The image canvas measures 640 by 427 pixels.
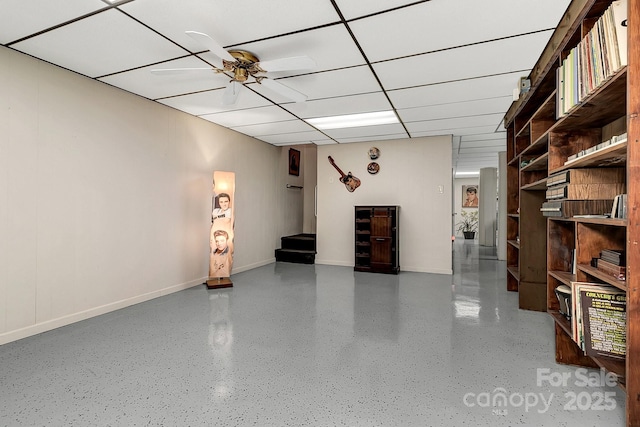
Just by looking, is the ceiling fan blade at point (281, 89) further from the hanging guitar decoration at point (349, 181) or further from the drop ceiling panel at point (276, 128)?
the hanging guitar decoration at point (349, 181)

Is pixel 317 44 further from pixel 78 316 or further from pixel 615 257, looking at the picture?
pixel 78 316

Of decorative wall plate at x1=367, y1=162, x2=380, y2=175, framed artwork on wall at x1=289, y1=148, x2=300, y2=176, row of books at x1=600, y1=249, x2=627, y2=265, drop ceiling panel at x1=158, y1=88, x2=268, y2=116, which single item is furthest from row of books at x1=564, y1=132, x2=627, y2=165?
framed artwork on wall at x1=289, y1=148, x2=300, y2=176

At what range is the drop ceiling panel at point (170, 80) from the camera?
10.0 ft

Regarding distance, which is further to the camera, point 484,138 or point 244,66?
point 484,138

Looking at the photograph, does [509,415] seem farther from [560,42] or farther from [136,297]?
[136,297]

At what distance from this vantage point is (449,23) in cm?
234

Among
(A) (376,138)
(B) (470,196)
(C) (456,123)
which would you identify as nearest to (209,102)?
(A) (376,138)

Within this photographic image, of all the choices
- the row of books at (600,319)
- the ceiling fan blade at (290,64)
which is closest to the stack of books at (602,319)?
the row of books at (600,319)

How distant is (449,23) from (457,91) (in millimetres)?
1465

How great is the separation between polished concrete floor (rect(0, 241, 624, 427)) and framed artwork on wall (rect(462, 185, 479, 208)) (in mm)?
10179

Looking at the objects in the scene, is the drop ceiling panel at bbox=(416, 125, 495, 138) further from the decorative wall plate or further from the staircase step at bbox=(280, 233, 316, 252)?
the staircase step at bbox=(280, 233, 316, 252)

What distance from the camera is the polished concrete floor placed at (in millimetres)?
1814

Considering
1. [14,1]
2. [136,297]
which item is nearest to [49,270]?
[136,297]

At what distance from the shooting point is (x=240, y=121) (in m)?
5.02
